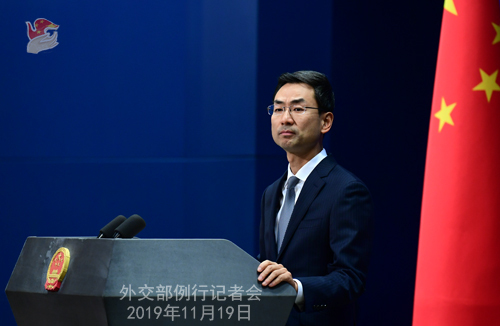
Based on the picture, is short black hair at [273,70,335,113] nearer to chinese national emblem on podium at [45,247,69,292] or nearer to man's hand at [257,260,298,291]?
man's hand at [257,260,298,291]

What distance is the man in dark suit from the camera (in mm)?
1562

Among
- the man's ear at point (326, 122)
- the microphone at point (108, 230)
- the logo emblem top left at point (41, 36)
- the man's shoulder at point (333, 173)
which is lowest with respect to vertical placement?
the microphone at point (108, 230)

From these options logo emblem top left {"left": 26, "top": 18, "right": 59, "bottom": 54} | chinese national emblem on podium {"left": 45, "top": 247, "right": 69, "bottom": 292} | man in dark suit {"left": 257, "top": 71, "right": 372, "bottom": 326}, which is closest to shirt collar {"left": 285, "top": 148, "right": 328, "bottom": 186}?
man in dark suit {"left": 257, "top": 71, "right": 372, "bottom": 326}

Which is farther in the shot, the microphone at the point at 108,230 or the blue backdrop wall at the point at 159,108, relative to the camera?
the blue backdrop wall at the point at 159,108

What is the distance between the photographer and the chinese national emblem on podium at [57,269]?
3.94ft

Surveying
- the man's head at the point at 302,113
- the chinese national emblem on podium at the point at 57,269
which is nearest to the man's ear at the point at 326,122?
the man's head at the point at 302,113

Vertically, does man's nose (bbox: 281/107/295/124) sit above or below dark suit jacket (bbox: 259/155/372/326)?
above

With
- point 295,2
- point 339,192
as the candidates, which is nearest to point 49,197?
point 295,2

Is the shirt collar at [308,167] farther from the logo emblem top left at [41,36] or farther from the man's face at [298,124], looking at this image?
the logo emblem top left at [41,36]

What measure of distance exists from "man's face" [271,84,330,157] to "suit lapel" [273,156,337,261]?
93 millimetres

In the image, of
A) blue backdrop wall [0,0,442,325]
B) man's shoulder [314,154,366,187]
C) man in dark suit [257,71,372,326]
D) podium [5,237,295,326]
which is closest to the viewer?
podium [5,237,295,326]

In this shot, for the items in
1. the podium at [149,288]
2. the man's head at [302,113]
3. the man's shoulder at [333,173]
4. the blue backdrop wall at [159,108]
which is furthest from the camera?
the blue backdrop wall at [159,108]

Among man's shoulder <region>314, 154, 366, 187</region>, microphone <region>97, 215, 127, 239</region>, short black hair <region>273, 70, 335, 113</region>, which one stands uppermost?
short black hair <region>273, 70, 335, 113</region>

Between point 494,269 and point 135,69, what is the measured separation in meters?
2.18
